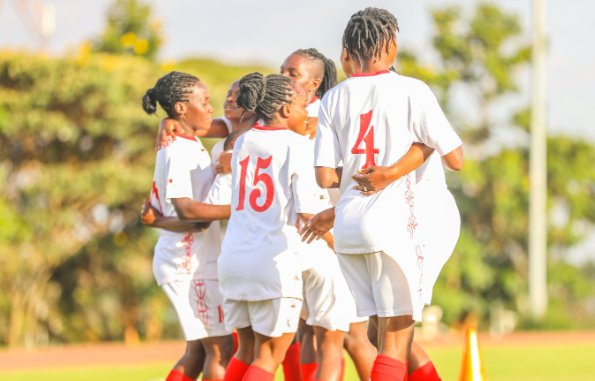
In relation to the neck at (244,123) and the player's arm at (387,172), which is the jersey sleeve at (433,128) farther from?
the neck at (244,123)

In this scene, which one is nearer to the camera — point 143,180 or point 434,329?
point 143,180

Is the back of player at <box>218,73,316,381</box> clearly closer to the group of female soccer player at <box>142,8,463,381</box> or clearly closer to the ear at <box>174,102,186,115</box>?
the group of female soccer player at <box>142,8,463,381</box>

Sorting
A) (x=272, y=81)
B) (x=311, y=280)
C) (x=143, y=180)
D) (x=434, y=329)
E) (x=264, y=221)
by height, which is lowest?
(x=434, y=329)

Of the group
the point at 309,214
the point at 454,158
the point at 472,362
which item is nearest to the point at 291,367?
the point at 472,362

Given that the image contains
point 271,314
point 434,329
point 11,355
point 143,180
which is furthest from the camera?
point 434,329

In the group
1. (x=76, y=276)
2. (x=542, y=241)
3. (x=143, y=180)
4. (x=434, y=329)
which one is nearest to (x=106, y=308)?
(x=76, y=276)

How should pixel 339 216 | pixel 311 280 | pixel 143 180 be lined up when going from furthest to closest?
1. pixel 143 180
2. pixel 311 280
3. pixel 339 216

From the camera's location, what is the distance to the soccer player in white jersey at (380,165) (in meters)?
4.09

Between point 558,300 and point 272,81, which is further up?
point 272,81

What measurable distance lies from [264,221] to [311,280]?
20.4 inches

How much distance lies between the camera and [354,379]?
33.5ft

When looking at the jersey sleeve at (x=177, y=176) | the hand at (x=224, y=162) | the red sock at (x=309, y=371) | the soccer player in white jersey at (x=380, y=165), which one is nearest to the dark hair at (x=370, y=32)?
the soccer player in white jersey at (x=380, y=165)

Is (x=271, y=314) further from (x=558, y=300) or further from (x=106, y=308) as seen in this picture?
(x=558, y=300)

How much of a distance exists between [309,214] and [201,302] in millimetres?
1052
